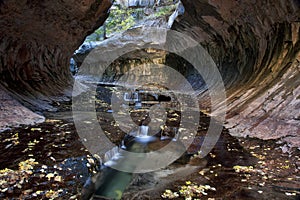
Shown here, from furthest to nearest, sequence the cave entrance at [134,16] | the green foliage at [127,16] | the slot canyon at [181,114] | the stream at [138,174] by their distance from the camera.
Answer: the green foliage at [127,16]
the cave entrance at [134,16]
the slot canyon at [181,114]
the stream at [138,174]

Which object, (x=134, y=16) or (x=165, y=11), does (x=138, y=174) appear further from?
(x=134, y=16)

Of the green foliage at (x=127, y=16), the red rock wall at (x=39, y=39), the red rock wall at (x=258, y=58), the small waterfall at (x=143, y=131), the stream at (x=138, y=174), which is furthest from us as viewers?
the green foliage at (x=127, y=16)

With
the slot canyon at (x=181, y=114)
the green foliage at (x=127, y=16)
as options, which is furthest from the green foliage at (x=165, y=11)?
the slot canyon at (x=181, y=114)

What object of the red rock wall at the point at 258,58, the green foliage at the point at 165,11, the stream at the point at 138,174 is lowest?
the stream at the point at 138,174

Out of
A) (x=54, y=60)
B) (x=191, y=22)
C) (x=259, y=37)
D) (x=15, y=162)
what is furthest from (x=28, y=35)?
(x=259, y=37)

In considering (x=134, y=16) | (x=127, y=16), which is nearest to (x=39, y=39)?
(x=134, y=16)

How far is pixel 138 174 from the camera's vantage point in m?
3.23

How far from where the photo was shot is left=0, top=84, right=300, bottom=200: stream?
2445 mm

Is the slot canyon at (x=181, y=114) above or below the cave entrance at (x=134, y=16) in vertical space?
below

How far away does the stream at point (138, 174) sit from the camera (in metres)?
2.45

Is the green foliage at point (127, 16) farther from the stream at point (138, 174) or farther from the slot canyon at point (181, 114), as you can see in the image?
the stream at point (138, 174)

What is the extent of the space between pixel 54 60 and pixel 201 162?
8932 mm

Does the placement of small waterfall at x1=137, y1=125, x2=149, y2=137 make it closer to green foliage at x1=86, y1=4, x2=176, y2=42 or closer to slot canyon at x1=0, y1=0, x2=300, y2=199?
slot canyon at x1=0, y1=0, x2=300, y2=199

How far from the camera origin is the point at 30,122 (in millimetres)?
5098
